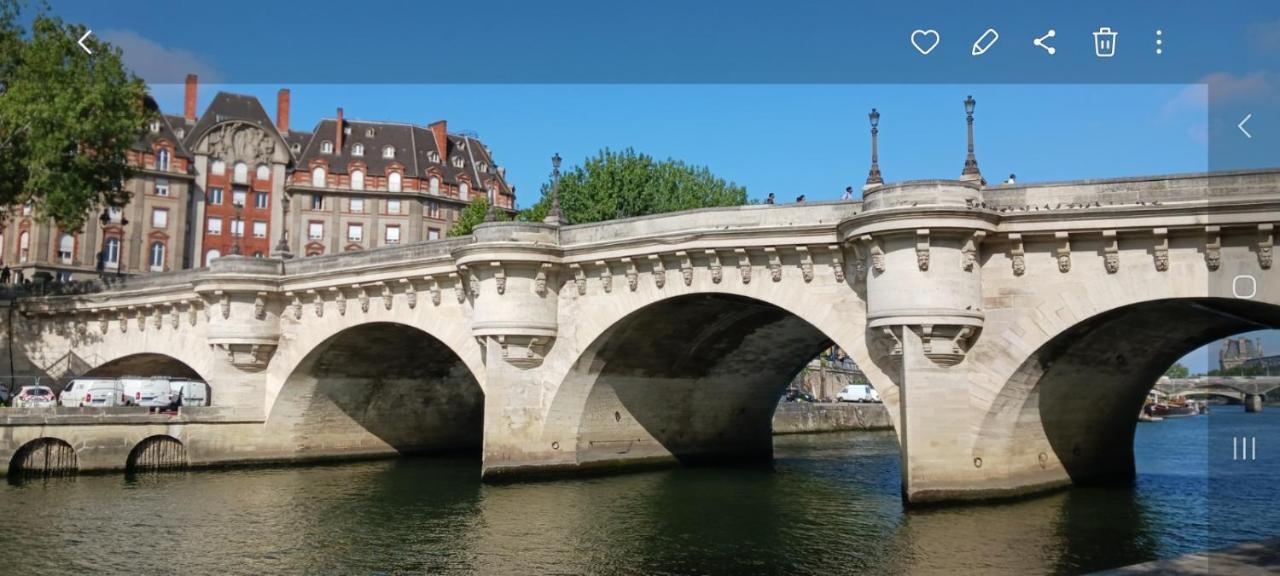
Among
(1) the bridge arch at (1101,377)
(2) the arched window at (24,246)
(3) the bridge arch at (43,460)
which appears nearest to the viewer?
(1) the bridge arch at (1101,377)

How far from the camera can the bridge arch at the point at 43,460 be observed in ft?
122

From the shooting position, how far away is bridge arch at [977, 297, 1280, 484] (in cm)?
2650

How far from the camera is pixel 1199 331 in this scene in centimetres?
3028

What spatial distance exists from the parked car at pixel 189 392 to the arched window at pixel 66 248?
37177 mm

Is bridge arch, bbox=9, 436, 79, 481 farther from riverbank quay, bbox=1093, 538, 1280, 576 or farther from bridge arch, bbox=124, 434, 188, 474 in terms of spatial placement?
riverbank quay, bbox=1093, 538, 1280, 576

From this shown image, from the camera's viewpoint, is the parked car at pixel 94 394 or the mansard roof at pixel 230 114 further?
the mansard roof at pixel 230 114

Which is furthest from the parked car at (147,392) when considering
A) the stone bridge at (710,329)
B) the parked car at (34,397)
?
the parked car at (34,397)

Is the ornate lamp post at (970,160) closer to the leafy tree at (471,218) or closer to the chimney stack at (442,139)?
the leafy tree at (471,218)

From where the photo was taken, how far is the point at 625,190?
63125mm

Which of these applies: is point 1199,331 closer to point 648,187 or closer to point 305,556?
point 305,556

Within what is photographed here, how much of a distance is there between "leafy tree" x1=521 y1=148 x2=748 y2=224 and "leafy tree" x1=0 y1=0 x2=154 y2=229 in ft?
76.3

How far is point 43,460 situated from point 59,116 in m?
16.0

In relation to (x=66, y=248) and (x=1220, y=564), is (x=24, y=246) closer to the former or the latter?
(x=66, y=248)

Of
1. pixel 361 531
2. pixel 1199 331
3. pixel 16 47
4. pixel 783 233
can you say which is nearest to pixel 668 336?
pixel 783 233
